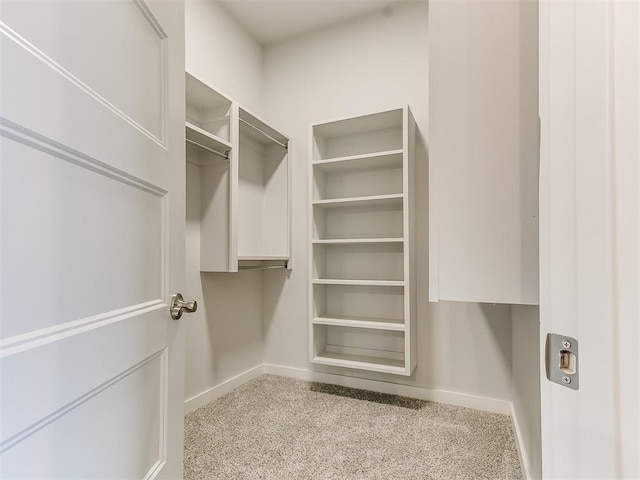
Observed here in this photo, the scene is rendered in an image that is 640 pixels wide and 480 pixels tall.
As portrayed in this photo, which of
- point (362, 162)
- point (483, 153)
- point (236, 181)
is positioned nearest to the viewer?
point (483, 153)

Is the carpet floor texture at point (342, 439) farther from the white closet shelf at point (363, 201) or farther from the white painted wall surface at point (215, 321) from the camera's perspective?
the white closet shelf at point (363, 201)

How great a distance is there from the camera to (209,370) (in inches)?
87.3

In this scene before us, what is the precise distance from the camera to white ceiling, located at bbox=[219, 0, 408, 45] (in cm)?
238

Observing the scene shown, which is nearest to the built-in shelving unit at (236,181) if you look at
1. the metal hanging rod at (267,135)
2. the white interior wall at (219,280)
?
the metal hanging rod at (267,135)

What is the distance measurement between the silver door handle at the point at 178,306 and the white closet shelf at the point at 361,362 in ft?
5.03

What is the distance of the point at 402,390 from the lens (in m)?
2.33

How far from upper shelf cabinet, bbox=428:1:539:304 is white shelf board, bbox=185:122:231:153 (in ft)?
4.04

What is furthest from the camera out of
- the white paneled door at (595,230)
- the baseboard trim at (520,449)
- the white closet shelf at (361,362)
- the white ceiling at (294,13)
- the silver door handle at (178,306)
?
the white ceiling at (294,13)

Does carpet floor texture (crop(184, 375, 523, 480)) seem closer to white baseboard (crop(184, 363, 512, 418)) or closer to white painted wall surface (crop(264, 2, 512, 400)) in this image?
white baseboard (crop(184, 363, 512, 418))

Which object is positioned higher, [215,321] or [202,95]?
[202,95]

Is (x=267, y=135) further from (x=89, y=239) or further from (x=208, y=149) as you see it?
(x=89, y=239)

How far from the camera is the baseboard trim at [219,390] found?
2049 mm

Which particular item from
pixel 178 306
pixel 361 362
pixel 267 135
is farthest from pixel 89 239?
pixel 267 135

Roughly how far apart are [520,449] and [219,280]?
1.88 metres
